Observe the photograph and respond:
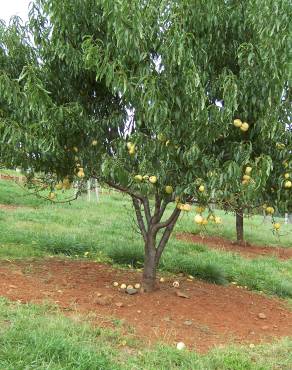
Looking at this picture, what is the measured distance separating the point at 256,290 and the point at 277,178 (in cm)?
358

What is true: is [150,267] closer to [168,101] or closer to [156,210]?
[156,210]

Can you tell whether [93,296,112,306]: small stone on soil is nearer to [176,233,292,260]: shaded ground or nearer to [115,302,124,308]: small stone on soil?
[115,302,124,308]: small stone on soil

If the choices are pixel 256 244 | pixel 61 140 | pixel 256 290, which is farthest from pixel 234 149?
pixel 256 244

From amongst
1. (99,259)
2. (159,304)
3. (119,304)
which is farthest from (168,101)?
(99,259)

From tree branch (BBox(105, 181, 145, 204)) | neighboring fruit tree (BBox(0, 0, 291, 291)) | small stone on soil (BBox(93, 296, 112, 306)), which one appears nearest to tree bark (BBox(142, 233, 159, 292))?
small stone on soil (BBox(93, 296, 112, 306))

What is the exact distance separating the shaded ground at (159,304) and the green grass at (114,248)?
74cm

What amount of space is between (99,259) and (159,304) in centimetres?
258

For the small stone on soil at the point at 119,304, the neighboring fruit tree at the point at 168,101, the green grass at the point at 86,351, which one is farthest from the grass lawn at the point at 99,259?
the neighboring fruit tree at the point at 168,101

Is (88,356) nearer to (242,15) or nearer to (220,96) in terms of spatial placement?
(220,96)

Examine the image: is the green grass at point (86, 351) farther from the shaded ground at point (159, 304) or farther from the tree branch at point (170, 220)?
the tree branch at point (170, 220)

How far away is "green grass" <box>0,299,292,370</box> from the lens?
12.3ft

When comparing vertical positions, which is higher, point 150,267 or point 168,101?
point 168,101

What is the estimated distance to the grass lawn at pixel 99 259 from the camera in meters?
3.89

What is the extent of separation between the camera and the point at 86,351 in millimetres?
3918
